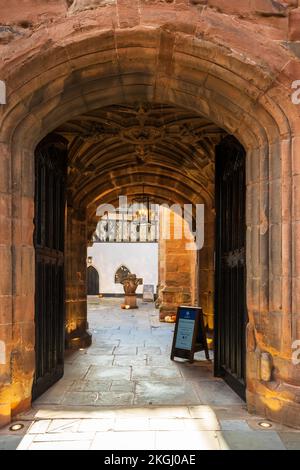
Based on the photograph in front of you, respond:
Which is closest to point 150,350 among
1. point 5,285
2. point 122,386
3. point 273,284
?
point 122,386

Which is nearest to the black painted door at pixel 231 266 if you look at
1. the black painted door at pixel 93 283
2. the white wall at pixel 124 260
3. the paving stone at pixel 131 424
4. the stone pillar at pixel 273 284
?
the stone pillar at pixel 273 284

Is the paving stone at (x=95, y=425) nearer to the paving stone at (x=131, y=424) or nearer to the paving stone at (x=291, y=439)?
the paving stone at (x=131, y=424)

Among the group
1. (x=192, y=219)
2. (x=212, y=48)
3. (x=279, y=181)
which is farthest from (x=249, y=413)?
(x=192, y=219)

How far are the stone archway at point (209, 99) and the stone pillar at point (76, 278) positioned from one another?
12.4ft

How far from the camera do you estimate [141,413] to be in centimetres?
367

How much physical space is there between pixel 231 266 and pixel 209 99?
193cm

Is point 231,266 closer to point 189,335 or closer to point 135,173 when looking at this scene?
point 189,335

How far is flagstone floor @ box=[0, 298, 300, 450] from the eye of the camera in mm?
3025

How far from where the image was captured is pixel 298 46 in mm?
3416

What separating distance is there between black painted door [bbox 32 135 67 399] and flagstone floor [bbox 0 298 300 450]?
1.11ft

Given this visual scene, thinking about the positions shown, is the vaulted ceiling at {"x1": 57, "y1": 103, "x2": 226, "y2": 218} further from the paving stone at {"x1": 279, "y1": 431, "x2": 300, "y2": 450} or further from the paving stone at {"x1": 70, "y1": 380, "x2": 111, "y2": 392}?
the paving stone at {"x1": 279, "y1": 431, "x2": 300, "y2": 450}

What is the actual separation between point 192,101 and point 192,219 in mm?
5487

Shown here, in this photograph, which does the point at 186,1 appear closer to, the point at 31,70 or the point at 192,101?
the point at 192,101

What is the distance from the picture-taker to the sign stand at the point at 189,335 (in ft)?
20.2
